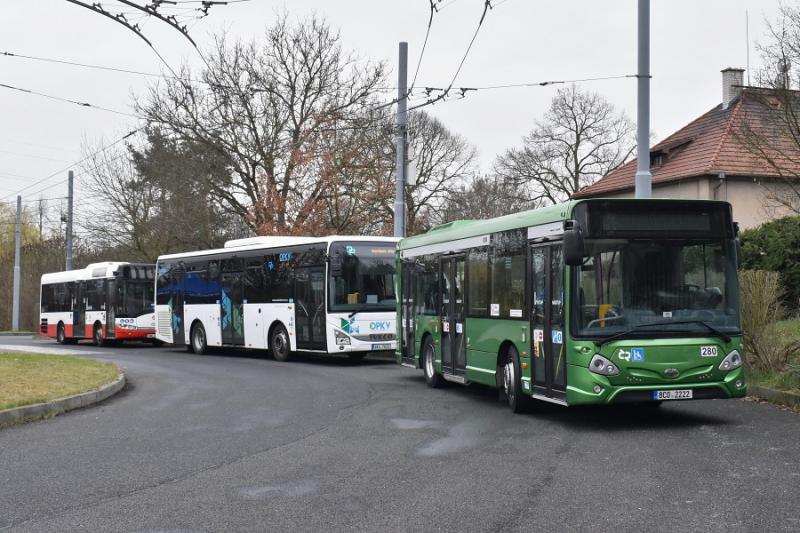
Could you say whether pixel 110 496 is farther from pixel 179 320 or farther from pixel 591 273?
pixel 179 320

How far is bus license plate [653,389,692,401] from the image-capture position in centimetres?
1090

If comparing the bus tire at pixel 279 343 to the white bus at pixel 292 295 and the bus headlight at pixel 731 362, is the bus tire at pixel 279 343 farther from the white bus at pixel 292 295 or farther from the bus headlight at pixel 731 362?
the bus headlight at pixel 731 362

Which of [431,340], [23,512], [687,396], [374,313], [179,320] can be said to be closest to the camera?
[23,512]

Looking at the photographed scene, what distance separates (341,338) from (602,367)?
39.3ft

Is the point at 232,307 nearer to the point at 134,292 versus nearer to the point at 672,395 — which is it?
the point at 134,292

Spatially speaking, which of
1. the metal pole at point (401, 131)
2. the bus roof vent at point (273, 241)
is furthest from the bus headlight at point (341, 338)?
the metal pole at point (401, 131)

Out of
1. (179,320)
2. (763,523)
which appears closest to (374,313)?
(179,320)

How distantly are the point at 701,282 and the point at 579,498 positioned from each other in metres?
4.67

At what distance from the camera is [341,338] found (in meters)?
22.3

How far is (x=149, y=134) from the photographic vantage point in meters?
39.5

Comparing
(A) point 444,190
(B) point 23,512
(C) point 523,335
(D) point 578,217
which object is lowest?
(B) point 23,512

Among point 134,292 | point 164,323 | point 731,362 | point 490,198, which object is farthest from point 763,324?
point 490,198

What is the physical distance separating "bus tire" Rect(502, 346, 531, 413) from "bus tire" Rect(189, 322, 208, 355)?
17.0 metres

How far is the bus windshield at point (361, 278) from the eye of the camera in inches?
882
